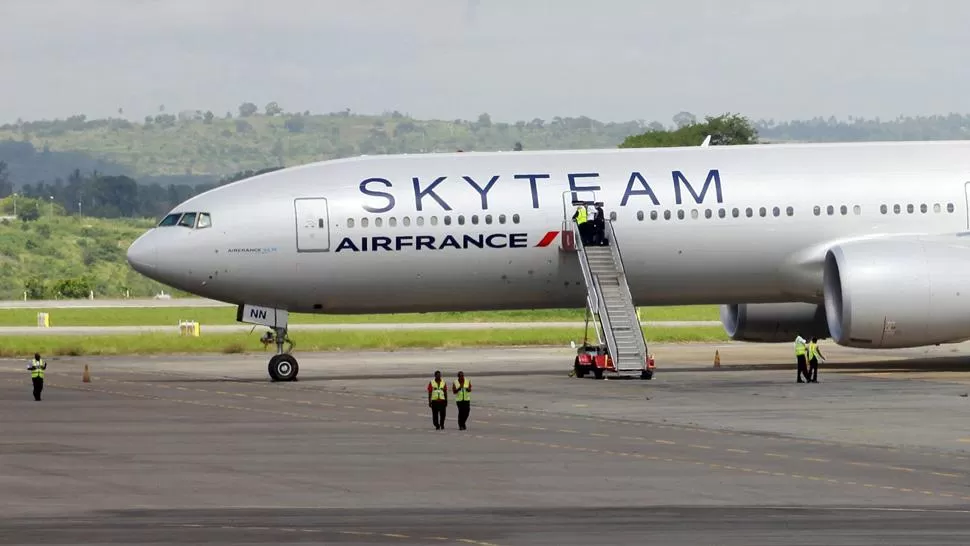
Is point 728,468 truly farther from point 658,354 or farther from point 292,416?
point 658,354

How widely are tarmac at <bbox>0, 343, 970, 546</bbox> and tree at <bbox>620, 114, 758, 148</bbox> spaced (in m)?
97.3

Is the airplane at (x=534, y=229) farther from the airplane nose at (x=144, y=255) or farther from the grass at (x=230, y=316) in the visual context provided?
the grass at (x=230, y=316)

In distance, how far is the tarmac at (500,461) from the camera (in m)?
22.8

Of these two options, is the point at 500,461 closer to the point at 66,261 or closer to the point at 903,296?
the point at 903,296

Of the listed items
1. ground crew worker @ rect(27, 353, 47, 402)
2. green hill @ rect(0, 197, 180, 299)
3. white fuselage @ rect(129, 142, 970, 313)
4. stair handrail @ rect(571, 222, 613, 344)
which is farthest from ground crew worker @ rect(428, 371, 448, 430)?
green hill @ rect(0, 197, 180, 299)

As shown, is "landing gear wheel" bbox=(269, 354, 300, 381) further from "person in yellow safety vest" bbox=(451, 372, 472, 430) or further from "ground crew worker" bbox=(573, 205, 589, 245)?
"person in yellow safety vest" bbox=(451, 372, 472, 430)

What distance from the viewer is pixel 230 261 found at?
4778 cm

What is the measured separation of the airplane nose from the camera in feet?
158

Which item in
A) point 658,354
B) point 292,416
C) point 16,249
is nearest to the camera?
point 292,416

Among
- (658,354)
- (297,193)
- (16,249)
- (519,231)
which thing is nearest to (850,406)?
(519,231)

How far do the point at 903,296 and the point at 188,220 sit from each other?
64.7 feet

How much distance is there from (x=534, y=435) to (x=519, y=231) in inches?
583

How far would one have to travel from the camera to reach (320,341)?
2680 inches

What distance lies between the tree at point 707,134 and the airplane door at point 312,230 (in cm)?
9921
